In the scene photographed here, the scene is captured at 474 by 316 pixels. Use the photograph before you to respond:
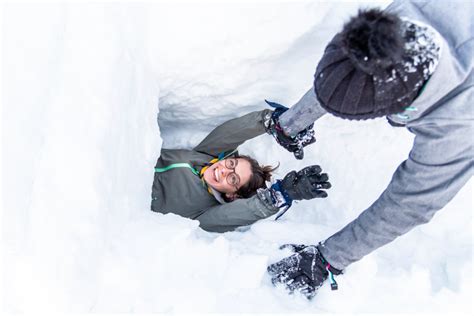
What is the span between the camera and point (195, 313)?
1318mm

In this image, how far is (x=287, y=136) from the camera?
1916 millimetres

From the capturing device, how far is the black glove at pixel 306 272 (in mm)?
1536

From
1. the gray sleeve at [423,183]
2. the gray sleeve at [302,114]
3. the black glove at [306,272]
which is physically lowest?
the black glove at [306,272]

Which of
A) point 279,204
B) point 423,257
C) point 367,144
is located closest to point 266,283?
point 279,204

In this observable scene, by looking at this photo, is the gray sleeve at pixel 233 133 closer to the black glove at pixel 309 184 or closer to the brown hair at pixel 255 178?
the brown hair at pixel 255 178

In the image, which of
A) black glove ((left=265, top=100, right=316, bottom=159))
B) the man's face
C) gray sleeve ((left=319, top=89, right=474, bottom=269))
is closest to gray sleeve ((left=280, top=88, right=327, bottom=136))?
black glove ((left=265, top=100, right=316, bottom=159))

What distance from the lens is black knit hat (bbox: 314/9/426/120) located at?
0.83 meters

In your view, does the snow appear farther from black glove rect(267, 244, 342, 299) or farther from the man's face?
the man's face

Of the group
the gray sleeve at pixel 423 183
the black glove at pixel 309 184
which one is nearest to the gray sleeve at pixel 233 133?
the black glove at pixel 309 184

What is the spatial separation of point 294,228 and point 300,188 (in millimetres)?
181

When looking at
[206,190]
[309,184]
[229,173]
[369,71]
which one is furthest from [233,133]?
[369,71]

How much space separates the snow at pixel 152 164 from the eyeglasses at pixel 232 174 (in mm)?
249

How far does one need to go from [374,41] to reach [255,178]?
1414mm

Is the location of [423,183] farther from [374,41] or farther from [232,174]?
[232,174]
